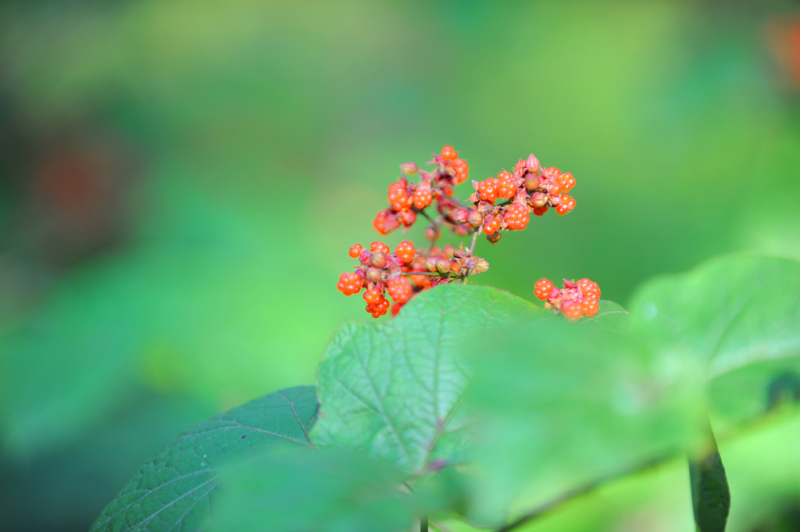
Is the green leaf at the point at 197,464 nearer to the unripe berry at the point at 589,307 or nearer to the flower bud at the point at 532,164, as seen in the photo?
the unripe berry at the point at 589,307

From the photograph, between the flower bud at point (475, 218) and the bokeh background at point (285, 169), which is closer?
the flower bud at point (475, 218)

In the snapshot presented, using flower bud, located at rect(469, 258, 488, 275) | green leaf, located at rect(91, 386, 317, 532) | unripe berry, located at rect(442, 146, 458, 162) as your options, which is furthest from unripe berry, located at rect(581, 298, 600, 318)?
green leaf, located at rect(91, 386, 317, 532)

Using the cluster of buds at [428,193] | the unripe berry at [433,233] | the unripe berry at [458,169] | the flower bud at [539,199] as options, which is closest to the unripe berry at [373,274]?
the cluster of buds at [428,193]

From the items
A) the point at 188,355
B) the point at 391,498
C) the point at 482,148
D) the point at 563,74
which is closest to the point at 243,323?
the point at 188,355

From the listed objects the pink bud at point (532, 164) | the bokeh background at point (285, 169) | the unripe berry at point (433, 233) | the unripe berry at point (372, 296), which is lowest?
the unripe berry at point (372, 296)

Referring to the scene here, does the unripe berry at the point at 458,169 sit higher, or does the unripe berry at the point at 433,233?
the unripe berry at the point at 458,169

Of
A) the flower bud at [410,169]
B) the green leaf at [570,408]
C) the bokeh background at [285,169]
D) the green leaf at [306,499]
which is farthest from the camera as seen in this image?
the bokeh background at [285,169]

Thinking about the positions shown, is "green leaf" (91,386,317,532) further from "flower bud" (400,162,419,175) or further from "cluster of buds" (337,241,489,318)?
"flower bud" (400,162,419,175)
